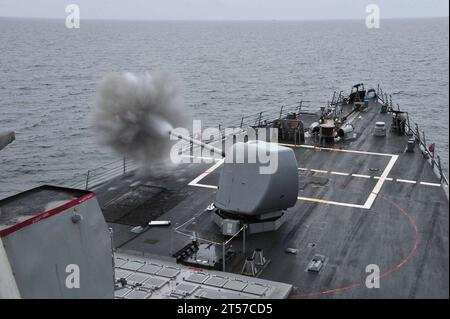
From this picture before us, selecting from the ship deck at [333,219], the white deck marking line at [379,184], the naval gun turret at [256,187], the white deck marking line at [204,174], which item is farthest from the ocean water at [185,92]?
the naval gun turret at [256,187]

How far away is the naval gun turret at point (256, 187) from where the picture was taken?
17.5 m

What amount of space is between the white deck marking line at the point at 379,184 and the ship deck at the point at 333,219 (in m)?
0.04

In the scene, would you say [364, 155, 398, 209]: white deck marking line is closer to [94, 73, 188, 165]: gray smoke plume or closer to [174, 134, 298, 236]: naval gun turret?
[174, 134, 298, 236]: naval gun turret

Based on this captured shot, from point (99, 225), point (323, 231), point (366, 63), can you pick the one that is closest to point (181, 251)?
point (323, 231)

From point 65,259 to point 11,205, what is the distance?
1.31 meters

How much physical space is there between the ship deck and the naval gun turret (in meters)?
0.48

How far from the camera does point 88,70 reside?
9281 cm

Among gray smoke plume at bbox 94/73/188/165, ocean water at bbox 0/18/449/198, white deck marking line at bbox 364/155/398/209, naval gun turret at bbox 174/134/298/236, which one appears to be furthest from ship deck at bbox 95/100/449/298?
ocean water at bbox 0/18/449/198

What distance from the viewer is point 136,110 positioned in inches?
734

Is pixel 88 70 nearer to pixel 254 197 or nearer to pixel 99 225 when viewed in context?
Answer: pixel 254 197

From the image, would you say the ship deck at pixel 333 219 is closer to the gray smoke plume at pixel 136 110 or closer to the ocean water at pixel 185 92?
the gray smoke plume at pixel 136 110

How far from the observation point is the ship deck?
1499cm
